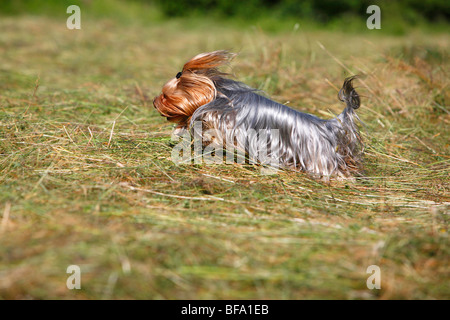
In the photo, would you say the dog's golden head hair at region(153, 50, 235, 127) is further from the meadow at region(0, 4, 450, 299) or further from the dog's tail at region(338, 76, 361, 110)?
the dog's tail at region(338, 76, 361, 110)

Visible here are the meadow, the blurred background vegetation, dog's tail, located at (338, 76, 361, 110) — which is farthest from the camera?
the blurred background vegetation

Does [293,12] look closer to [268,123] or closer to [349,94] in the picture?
[349,94]

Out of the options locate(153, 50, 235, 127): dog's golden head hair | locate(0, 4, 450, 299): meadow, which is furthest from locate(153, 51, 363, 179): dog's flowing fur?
locate(0, 4, 450, 299): meadow

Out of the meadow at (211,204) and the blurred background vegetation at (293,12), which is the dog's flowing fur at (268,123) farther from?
the blurred background vegetation at (293,12)

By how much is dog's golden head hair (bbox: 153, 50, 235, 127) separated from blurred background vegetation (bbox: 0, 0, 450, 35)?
30.9ft

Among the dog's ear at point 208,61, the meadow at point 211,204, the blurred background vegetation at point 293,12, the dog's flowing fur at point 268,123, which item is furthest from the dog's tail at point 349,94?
the blurred background vegetation at point 293,12

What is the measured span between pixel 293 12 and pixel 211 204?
11.5 m

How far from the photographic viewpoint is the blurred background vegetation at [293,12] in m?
12.8

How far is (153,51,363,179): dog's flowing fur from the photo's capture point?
3.52m

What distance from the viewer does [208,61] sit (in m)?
3.60

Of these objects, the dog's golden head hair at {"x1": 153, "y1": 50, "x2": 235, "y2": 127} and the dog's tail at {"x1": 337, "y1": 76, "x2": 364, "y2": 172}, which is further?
the dog's golden head hair at {"x1": 153, "y1": 50, "x2": 235, "y2": 127}

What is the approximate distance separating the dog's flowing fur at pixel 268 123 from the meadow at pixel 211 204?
177 millimetres

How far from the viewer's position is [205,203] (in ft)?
9.77

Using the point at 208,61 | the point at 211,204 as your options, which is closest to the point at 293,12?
the point at 208,61
